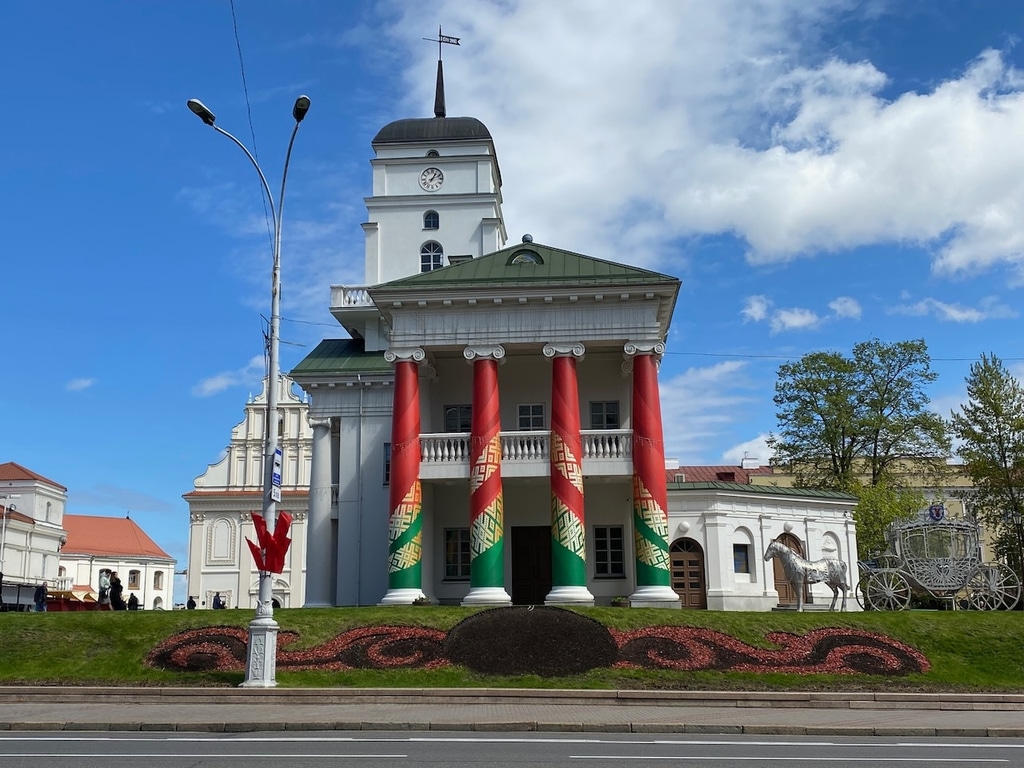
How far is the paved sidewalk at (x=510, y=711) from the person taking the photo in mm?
16219

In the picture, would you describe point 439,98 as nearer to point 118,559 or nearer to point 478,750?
point 478,750

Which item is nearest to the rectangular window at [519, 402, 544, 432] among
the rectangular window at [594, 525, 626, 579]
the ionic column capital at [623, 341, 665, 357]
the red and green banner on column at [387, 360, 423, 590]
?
the rectangular window at [594, 525, 626, 579]

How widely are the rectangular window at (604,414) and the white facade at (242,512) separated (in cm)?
4287

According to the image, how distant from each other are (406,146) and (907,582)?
96.4ft

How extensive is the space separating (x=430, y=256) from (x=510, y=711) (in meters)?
29.7

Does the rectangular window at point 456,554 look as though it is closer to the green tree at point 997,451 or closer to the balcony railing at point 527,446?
the balcony railing at point 527,446

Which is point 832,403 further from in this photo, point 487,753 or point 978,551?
point 487,753

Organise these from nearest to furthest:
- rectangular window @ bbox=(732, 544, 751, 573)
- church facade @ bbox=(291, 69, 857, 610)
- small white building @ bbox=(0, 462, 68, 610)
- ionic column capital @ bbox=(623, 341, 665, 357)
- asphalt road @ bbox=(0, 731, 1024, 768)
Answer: asphalt road @ bbox=(0, 731, 1024, 768) → church facade @ bbox=(291, 69, 857, 610) → ionic column capital @ bbox=(623, 341, 665, 357) → rectangular window @ bbox=(732, 544, 751, 573) → small white building @ bbox=(0, 462, 68, 610)

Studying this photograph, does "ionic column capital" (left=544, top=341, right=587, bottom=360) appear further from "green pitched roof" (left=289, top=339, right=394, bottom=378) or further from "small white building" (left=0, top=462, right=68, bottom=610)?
"small white building" (left=0, top=462, right=68, bottom=610)

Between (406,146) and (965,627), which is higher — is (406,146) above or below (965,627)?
above

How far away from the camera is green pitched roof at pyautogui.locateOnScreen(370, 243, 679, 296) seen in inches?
1230

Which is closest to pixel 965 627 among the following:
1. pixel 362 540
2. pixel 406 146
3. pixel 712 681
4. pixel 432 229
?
pixel 712 681

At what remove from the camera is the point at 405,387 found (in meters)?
31.4

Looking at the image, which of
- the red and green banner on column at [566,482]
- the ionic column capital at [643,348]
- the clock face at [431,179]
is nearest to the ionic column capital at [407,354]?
the red and green banner on column at [566,482]
